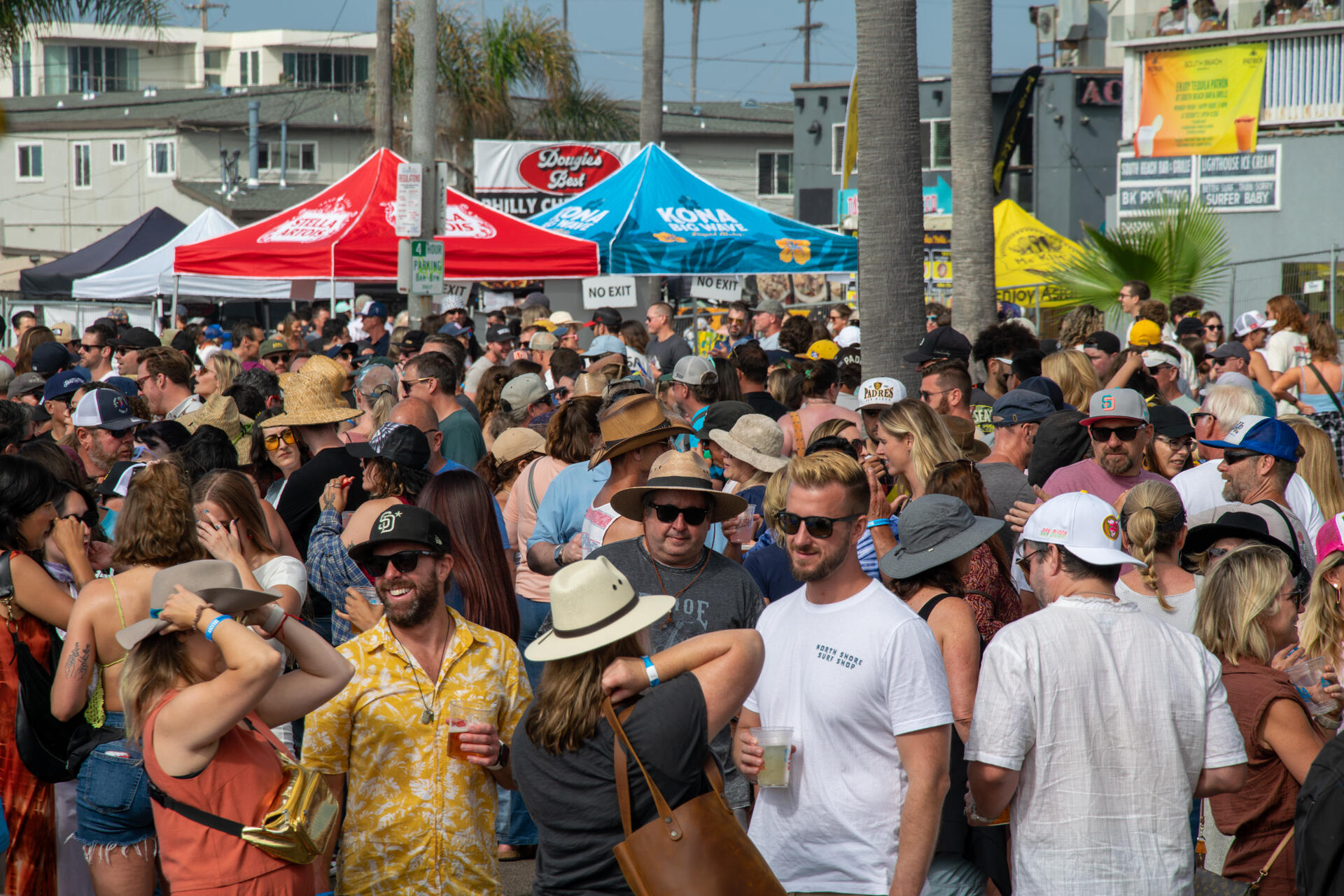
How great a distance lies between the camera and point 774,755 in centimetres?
348

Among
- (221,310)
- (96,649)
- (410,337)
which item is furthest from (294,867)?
(221,310)

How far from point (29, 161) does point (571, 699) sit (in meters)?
55.0

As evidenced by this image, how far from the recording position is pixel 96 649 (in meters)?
4.45

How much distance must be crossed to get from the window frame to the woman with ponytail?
53.3 m

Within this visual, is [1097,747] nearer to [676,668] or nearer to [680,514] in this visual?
[676,668]

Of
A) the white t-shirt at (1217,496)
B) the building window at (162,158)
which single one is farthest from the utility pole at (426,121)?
the building window at (162,158)

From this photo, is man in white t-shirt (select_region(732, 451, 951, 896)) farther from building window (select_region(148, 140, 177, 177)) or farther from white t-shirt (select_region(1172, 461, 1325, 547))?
building window (select_region(148, 140, 177, 177))

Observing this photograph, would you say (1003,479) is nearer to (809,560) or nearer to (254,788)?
(809,560)

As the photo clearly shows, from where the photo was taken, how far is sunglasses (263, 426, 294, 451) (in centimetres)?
724

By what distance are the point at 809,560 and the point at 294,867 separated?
1.62 m

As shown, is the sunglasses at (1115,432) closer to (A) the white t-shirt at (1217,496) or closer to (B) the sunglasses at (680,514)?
(A) the white t-shirt at (1217,496)

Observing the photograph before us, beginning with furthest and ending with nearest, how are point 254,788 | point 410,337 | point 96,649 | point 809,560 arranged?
point 410,337 < point 96,649 < point 809,560 < point 254,788

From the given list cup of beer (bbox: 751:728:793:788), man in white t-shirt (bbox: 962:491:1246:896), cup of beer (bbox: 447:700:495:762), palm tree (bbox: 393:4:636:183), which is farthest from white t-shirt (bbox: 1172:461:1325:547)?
palm tree (bbox: 393:4:636:183)

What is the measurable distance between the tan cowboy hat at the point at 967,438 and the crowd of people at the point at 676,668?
62 centimetres
